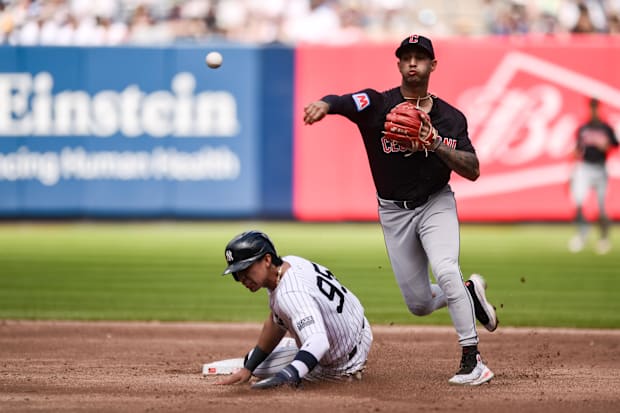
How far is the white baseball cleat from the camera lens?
6.31 m

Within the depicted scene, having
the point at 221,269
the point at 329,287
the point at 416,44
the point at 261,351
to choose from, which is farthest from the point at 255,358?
the point at 221,269

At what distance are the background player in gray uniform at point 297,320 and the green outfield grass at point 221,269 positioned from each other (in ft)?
5.28

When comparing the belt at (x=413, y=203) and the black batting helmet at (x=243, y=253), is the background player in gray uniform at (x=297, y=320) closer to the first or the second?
the black batting helmet at (x=243, y=253)

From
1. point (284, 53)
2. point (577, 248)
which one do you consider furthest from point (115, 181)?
point (577, 248)

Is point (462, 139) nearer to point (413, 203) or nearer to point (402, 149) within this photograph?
point (402, 149)

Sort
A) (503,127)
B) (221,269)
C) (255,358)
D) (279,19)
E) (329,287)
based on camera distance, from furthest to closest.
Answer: (279,19)
(503,127)
(221,269)
(255,358)
(329,287)

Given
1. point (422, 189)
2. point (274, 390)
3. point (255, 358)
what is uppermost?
point (422, 189)

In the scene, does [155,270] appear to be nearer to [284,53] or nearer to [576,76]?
[284,53]

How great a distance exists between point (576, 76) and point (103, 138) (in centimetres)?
867

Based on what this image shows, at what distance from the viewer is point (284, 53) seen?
19.7m

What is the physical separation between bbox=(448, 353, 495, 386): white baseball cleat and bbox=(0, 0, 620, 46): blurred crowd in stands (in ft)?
47.3

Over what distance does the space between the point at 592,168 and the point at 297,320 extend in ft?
38.9

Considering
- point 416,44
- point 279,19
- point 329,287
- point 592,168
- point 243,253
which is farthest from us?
point 279,19

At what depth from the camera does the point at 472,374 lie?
20.7 ft
